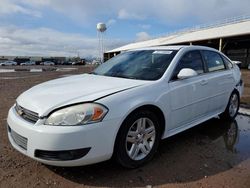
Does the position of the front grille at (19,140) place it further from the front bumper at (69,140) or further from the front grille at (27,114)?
the front grille at (27,114)

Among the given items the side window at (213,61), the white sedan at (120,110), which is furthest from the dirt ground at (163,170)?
the side window at (213,61)

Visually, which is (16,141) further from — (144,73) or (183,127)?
(183,127)

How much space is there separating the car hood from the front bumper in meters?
0.22

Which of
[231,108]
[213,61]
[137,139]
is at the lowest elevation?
[231,108]

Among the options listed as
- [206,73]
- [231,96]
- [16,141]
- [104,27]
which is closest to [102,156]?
[16,141]

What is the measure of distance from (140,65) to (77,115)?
1.63 m

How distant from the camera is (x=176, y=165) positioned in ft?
11.4

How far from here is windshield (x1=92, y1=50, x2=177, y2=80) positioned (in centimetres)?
385

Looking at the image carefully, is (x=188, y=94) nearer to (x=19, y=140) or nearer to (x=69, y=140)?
(x=69, y=140)

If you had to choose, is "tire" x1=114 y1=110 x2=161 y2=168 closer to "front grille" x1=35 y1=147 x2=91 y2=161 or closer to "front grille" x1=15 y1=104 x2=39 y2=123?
"front grille" x1=35 y1=147 x2=91 y2=161

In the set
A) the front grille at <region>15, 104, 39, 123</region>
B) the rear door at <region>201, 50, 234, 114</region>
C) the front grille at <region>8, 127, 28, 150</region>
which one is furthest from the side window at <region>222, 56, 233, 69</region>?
the front grille at <region>8, 127, 28, 150</region>

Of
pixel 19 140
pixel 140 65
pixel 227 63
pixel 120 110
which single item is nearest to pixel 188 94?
pixel 140 65

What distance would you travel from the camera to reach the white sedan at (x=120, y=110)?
2848 millimetres

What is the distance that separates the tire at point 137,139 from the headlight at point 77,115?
0.37 m
